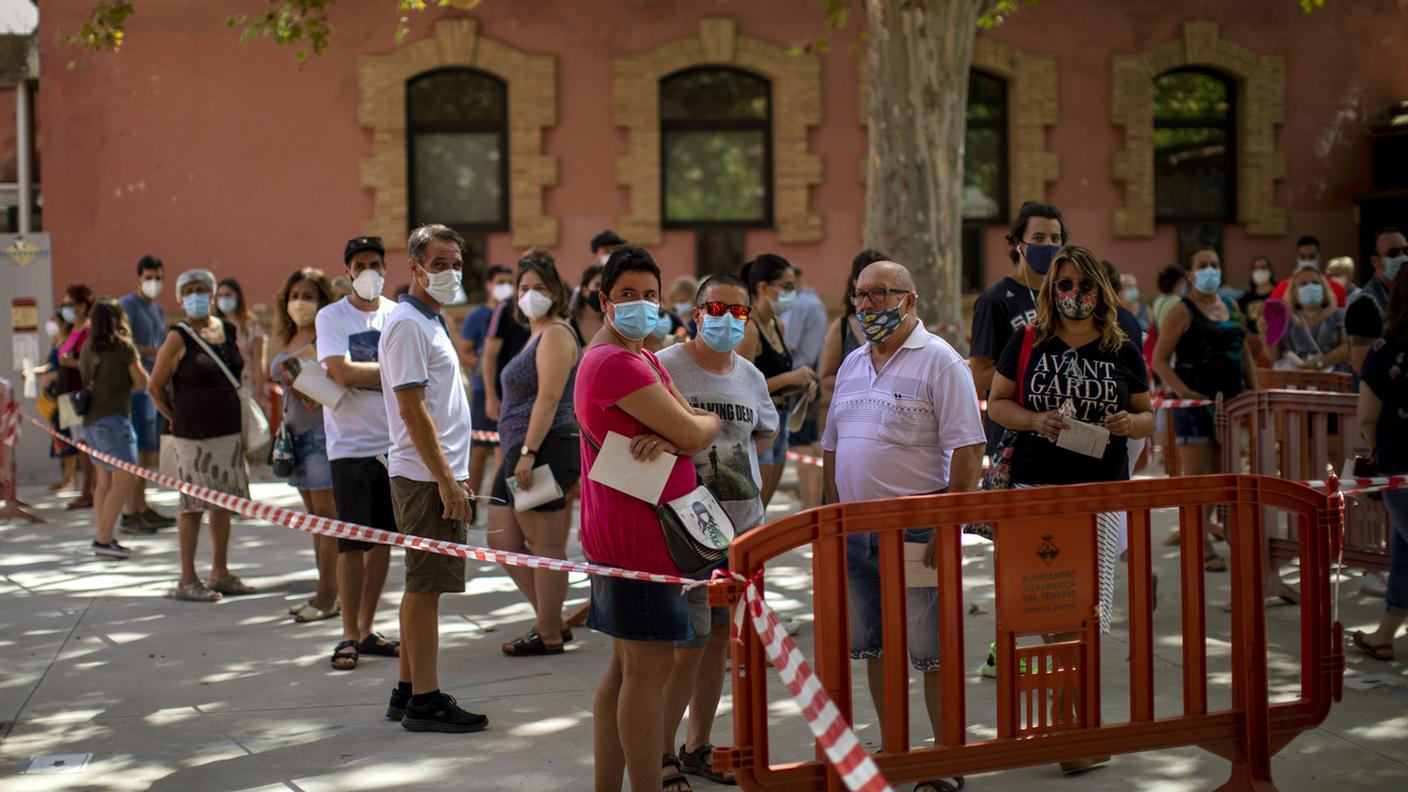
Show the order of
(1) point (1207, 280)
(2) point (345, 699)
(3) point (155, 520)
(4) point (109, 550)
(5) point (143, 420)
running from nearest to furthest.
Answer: (2) point (345, 699)
(1) point (1207, 280)
(4) point (109, 550)
(3) point (155, 520)
(5) point (143, 420)

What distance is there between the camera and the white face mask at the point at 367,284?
714 cm

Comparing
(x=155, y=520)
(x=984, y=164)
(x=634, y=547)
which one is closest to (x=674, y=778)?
(x=634, y=547)

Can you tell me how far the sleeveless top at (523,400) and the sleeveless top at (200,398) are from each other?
220 cm

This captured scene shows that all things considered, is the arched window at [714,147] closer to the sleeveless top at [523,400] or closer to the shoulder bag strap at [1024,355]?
the sleeveless top at [523,400]

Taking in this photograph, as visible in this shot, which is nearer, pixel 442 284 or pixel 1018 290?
pixel 442 284

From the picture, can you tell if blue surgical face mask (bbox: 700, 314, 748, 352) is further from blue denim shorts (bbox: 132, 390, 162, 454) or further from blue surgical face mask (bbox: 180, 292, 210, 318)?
blue denim shorts (bbox: 132, 390, 162, 454)

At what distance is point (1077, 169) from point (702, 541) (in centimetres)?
1390

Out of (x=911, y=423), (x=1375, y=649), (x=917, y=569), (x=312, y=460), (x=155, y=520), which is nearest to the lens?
(x=917, y=569)

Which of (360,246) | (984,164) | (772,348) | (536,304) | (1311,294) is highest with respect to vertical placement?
(984,164)

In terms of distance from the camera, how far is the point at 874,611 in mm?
5367

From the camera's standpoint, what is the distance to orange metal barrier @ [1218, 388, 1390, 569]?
759 centimetres

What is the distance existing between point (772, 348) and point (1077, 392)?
7.42 ft

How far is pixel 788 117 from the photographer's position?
17203 millimetres

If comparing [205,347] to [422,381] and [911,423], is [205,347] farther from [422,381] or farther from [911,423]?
[911,423]
